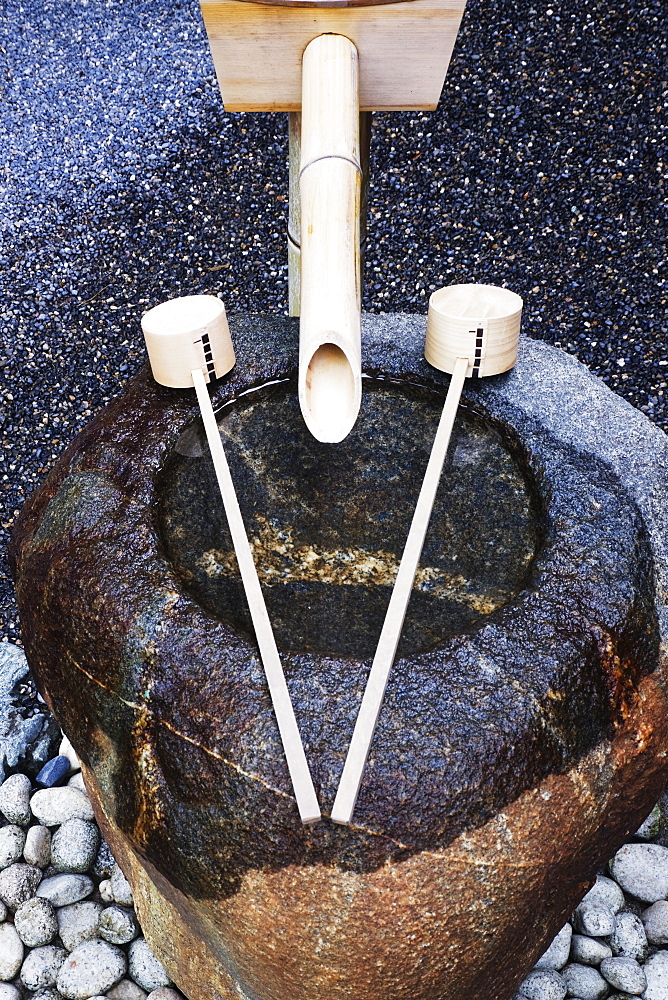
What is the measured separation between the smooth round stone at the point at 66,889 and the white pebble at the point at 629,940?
1419 millimetres

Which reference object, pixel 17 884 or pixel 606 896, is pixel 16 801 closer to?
pixel 17 884

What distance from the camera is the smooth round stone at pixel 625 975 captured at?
7.30ft

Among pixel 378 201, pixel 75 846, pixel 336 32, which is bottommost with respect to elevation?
pixel 75 846

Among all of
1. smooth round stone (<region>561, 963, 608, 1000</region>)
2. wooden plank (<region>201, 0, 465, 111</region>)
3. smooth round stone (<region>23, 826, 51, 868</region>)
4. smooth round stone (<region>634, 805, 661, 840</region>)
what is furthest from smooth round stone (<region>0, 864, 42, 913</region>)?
wooden plank (<region>201, 0, 465, 111</region>)

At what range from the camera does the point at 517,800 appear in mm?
1392

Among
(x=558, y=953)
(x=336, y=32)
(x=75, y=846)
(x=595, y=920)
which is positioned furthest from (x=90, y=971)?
(x=336, y=32)

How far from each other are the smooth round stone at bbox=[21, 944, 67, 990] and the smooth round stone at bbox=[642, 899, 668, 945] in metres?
1.55

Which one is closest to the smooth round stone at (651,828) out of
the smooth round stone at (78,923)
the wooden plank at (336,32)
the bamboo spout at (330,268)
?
the smooth round stone at (78,923)

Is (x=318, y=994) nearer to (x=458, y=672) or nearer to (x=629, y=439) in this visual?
(x=458, y=672)

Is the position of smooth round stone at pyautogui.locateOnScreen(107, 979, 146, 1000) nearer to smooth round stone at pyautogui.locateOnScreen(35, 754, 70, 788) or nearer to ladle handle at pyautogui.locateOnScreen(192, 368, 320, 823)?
smooth round stone at pyautogui.locateOnScreen(35, 754, 70, 788)

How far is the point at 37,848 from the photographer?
8.21 ft

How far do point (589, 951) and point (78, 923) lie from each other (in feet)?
4.43

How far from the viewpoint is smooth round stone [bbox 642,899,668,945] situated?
235 centimetres

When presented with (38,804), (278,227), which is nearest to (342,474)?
(38,804)
